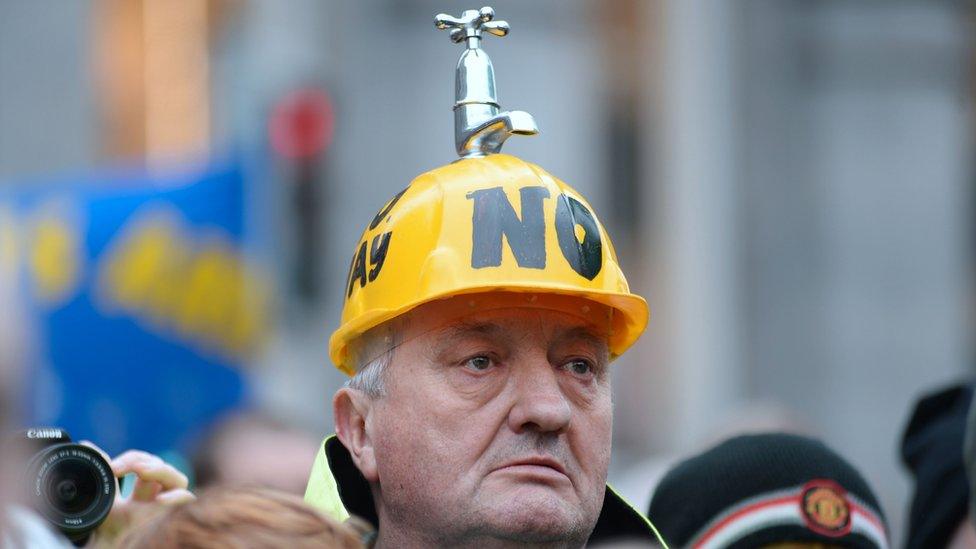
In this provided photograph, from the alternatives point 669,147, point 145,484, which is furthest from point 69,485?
point 669,147

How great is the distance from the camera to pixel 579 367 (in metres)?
3.76

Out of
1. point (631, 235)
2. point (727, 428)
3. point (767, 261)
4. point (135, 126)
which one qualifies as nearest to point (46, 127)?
point (135, 126)

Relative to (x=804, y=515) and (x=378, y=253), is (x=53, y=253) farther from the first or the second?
(x=804, y=515)

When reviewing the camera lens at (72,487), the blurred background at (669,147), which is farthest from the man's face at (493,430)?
the blurred background at (669,147)

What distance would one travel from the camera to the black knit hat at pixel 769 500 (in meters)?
4.19

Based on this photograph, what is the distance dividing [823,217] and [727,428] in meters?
8.79

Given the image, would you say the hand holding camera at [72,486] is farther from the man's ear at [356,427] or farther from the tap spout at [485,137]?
the tap spout at [485,137]

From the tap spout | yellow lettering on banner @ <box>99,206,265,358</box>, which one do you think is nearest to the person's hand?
the tap spout

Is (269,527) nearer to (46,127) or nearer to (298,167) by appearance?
(298,167)

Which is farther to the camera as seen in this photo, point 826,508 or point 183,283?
point 183,283

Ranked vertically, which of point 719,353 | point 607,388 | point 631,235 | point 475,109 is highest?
point 475,109

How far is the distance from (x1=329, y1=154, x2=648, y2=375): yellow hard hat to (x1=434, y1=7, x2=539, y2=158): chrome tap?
7 centimetres

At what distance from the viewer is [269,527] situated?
2795mm

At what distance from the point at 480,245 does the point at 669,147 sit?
10.7 meters
